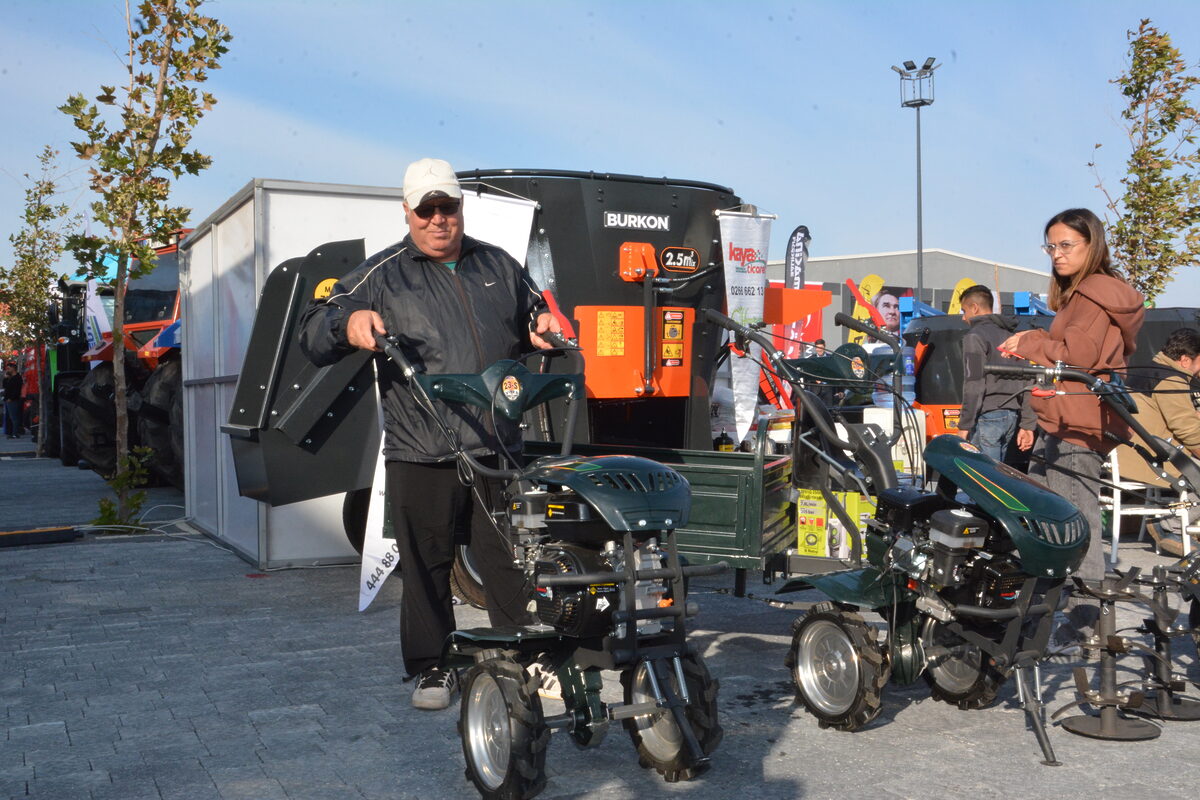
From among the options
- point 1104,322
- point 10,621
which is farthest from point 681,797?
point 10,621

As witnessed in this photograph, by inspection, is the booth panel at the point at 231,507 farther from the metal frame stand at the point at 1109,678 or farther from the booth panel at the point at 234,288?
the metal frame stand at the point at 1109,678

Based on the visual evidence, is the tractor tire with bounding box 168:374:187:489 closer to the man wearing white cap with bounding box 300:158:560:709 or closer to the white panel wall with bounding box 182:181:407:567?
the white panel wall with bounding box 182:181:407:567

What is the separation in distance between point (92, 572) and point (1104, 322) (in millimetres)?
6227

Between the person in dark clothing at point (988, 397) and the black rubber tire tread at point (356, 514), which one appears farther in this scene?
the person in dark clothing at point (988, 397)

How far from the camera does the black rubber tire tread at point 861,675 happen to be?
13.3 feet

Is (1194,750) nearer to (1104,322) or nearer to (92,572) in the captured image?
→ (1104,322)

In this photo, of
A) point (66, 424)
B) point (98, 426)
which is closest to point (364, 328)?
point (98, 426)

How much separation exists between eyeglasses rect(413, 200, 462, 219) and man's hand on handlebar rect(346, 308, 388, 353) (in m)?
0.51

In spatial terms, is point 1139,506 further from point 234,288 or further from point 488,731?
point 234,288

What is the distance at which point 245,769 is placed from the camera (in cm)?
378

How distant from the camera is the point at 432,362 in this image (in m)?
4.23

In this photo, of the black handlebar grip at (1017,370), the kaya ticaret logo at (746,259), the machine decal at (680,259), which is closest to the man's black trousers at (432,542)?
the black handlebar grip at (1017,370)

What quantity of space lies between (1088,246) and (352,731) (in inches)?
129

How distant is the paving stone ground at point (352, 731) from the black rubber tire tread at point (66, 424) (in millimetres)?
11746
